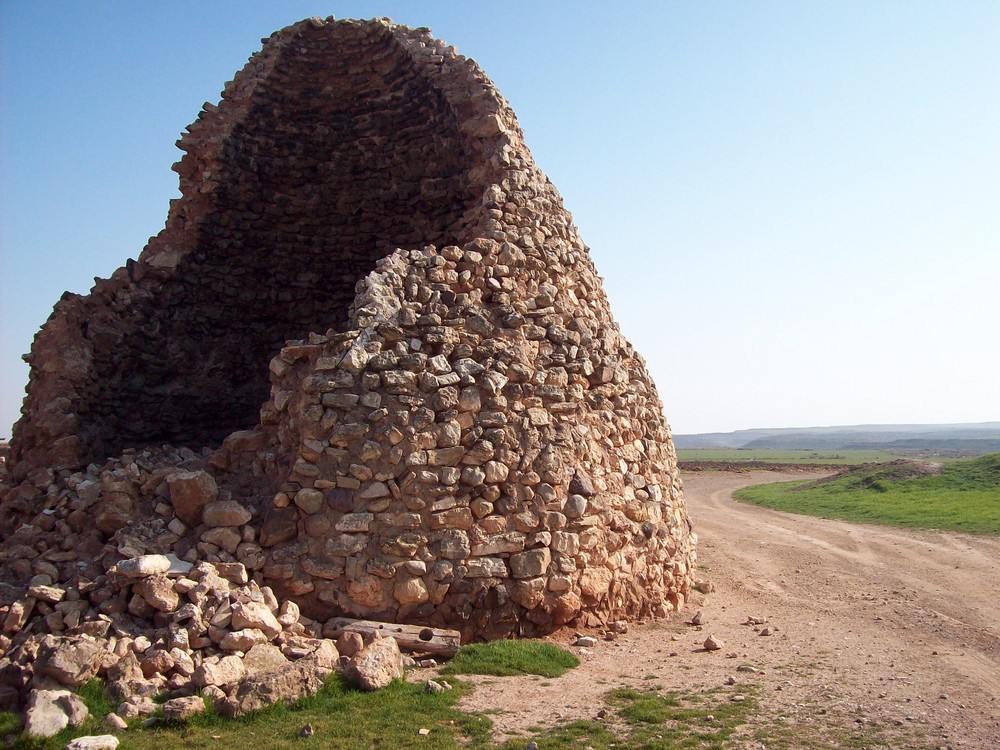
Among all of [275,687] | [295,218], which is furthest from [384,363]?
[295,218]

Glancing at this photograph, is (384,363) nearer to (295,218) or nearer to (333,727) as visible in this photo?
(333,727)

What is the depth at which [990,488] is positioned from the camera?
23000mm

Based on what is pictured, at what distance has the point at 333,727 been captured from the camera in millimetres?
5016

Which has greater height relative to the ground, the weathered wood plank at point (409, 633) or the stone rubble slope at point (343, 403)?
the stone rubble slope at point (343, 403)

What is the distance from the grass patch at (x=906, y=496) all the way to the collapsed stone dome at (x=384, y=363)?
11466 millimetres

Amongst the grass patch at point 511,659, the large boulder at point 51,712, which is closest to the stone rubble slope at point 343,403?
the grass patch at point 511,659

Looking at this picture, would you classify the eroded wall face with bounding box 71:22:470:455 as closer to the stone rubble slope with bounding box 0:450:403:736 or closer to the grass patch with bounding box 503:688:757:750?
A: the stone rubble slope with bounding box 0:450:403:736

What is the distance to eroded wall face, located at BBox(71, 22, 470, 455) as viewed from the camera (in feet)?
33.8

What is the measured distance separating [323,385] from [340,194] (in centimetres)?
481

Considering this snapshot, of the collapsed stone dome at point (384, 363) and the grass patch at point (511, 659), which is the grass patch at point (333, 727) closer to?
the grass patch at point (511, 659)

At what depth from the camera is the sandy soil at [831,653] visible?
5543mm

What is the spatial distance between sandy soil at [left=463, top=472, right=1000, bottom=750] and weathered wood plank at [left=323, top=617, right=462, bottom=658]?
0.55 metres

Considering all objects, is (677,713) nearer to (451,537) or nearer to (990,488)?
(451,537)

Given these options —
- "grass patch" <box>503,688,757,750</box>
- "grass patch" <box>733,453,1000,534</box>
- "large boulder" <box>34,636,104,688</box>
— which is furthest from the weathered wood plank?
"grass patch" <box>733,453,1000,534</box>
